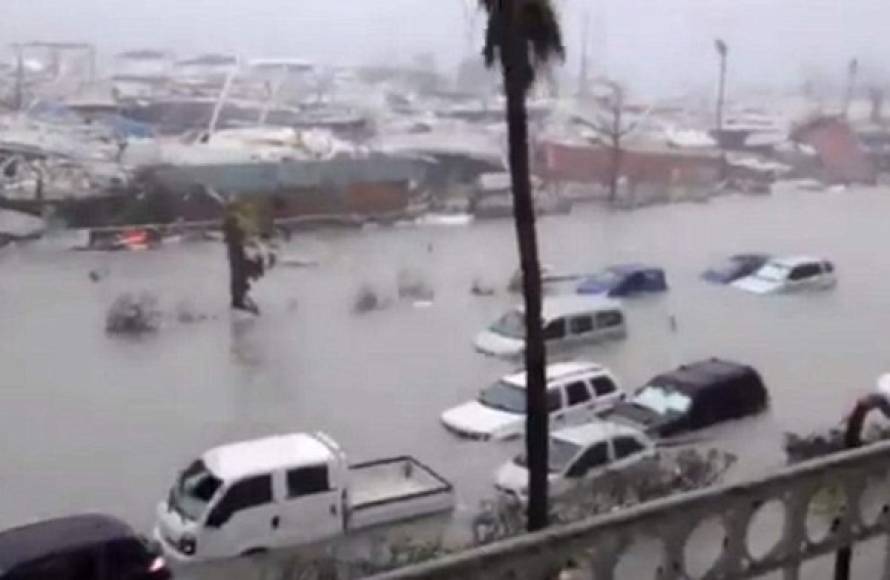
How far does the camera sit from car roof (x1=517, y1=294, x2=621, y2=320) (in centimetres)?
292

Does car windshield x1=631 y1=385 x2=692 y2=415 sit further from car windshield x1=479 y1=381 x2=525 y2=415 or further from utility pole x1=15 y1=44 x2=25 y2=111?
utility pole x1=15 y1=44 x2=25 y2=111

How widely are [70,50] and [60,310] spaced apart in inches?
24.2

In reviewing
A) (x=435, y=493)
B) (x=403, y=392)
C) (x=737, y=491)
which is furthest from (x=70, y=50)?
(x=737, y=491)

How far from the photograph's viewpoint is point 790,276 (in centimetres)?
343

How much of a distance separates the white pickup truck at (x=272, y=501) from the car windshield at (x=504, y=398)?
29cm

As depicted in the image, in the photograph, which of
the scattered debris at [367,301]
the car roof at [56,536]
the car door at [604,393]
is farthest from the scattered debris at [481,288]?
the car roof at [56,536]

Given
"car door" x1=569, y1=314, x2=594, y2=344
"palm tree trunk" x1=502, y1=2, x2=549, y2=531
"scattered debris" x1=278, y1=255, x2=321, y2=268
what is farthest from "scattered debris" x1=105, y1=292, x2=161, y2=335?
"palm tree trunk" x1=502, y1=2, x2=549, y2=531

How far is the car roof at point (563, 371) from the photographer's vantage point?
8.59 ft

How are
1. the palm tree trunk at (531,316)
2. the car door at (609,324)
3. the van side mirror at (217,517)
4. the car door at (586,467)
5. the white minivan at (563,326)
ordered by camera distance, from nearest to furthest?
the palm tree trunk at (531,316) → the van side mirror at (217,517) → the car door at (586,467) → the white minivan at (563,326) → the car door at (609,324)

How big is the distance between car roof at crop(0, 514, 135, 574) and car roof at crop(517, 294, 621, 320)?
118cm

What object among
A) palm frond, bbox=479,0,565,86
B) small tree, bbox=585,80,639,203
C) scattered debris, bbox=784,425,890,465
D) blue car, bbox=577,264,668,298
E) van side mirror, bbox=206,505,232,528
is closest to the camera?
palm frond, bbox=479,0,565,86

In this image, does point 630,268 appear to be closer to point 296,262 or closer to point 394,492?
point 296,262

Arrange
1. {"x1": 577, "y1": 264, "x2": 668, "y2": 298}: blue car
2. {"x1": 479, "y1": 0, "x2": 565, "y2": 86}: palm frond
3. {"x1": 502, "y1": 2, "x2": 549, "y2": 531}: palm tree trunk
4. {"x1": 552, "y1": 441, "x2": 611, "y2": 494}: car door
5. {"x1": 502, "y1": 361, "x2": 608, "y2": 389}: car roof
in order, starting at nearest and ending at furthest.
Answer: {"x1": 479, "y1": 0, "x2": 565, "y2": 86}: palm frond
{"x1": 502, "y1": 2, "x2": 549, "y2": 531}: palm tree trunk
{"x1": 552, "y1": 441, "x2": 611, "y2": 494}: car door
{"x1": 502, "y1": 361, "x2": 608, "y2": 389}: car roof
{"x1": 577, "y1": 264, "x2": 668, "y2": 298}: blue car

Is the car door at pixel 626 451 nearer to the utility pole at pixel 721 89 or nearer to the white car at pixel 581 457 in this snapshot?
the white car at pixel 581 457
